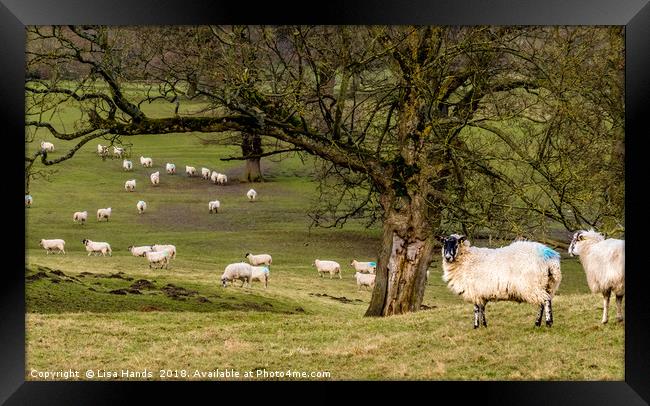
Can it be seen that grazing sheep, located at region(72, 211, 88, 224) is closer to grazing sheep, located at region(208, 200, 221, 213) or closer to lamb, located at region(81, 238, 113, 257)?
lamb, located at region(81, 238, 113, 257)

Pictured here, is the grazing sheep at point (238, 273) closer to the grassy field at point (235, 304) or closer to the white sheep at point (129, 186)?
the grassy field at point (235, 304)

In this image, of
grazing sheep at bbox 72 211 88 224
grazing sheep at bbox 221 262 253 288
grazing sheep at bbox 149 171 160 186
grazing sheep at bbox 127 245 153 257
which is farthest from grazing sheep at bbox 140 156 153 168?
grazing sheep at bbox 221 262 253 288

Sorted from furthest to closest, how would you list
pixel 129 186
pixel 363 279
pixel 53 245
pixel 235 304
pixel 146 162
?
pixel 129 186
pixel 146 162
pixel 53 245
pixel 363 279
pixel 235 304

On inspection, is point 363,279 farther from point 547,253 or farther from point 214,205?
point 547,253

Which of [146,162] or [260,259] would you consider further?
[146,162]

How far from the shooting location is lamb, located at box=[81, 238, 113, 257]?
2377cm

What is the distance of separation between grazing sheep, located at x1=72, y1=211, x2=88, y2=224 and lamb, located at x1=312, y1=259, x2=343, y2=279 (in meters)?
6.90

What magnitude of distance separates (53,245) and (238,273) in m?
5.07

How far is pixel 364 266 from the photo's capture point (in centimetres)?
2211

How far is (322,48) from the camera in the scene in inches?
663

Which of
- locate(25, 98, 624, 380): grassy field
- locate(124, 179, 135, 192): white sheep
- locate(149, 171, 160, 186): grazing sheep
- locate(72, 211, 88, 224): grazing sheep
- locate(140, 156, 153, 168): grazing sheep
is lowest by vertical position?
locate(25, 98, 624, 380): grassy field

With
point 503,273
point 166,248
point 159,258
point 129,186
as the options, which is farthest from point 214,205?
point 503,273

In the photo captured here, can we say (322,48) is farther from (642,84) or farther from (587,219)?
(642,84)
